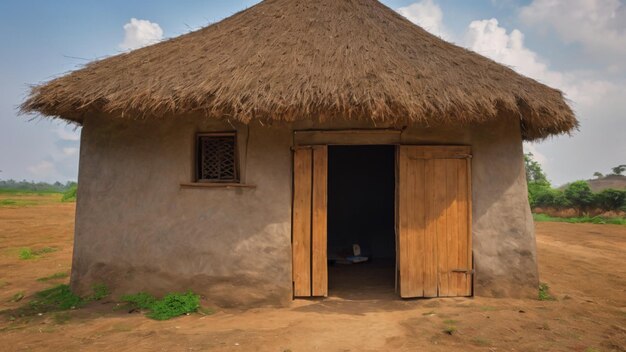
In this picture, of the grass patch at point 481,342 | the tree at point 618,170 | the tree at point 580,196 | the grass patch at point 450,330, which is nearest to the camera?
the grass patch at point 481,342

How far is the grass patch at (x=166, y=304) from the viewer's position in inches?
185

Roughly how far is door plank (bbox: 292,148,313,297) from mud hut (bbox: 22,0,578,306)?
14 mm

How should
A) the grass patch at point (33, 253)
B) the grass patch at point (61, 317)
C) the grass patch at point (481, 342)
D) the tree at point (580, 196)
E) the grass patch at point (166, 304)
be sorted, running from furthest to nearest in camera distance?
the tree at point (580, 196), the grass patch at point (33, 253), the grass patch at point (166, 304), the grass patch at point (61, 317), the grass patch at point (481, 342)

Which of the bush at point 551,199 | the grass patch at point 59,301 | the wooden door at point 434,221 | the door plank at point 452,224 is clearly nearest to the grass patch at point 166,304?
the grass patch at point 59,301

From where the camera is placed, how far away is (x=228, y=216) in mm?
5070

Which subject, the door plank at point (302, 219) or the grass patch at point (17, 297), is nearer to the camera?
the door plank at point (302, 219)

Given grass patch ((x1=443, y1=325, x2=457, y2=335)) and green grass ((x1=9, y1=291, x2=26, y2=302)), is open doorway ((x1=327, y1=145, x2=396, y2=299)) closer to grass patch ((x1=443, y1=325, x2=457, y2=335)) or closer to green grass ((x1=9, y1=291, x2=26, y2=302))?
grass patch ((x1=443, y1=325, x2=457, y2=335))

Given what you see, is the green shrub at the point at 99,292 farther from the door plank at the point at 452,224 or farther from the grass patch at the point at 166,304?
the door plank at the point at 452,224

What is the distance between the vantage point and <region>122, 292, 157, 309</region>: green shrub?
4.98 metres

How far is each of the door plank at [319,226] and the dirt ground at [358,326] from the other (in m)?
0.25

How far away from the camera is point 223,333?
13.3 feet

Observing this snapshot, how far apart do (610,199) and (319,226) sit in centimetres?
1882

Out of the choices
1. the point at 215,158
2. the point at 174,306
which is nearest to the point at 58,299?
the point at 174,306

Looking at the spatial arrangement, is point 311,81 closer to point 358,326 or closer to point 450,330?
point 358,326
